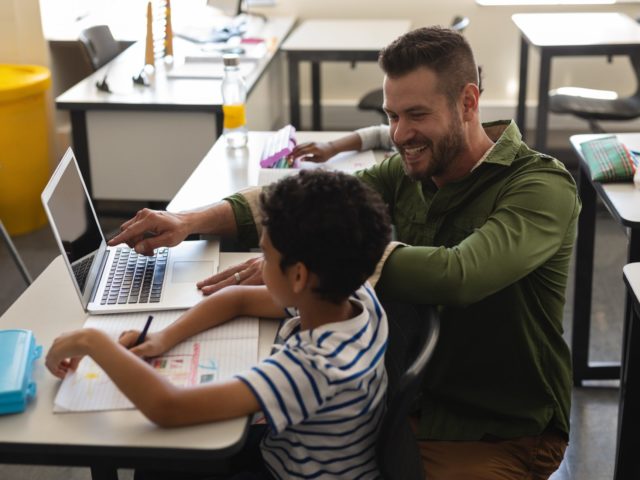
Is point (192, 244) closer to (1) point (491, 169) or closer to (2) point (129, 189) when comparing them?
(1) point (491, 169)

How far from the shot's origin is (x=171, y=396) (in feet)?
4.15

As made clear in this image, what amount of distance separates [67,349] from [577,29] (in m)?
3.79

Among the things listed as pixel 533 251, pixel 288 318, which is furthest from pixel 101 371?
pixel 533 251

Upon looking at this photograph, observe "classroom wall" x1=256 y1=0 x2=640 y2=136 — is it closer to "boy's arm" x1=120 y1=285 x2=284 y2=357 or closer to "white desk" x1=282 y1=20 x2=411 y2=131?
"white desk" x1=282 y1=20 x2=411 y2=131

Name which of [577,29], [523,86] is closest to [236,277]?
[577,29]

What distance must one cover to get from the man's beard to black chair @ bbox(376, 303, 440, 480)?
287 mm

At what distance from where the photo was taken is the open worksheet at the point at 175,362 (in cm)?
136

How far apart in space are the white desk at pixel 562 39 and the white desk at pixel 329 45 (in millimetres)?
669

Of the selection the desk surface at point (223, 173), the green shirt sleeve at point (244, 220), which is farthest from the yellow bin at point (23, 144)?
the green shirt sleeve at point (244, 220)

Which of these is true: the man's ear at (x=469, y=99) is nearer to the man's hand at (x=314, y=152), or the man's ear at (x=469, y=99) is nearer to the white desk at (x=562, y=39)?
the man's hand at (x=314, y=152)

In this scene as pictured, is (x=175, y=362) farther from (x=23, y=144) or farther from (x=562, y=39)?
(x=562, y=39)

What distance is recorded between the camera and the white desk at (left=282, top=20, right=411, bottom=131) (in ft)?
14.3

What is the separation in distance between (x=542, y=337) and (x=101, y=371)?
784mm

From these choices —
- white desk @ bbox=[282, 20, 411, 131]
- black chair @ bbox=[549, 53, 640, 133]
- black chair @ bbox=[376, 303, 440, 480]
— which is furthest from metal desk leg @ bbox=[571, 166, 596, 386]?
white desk @ bbox=[282, 20, 411, 131]
